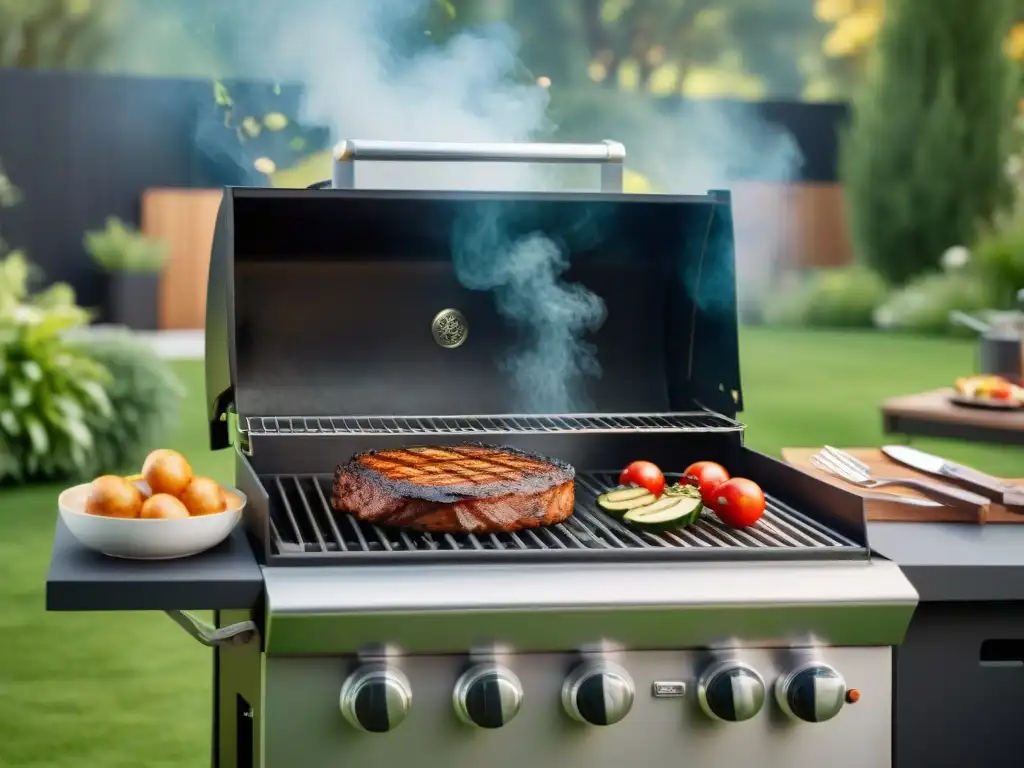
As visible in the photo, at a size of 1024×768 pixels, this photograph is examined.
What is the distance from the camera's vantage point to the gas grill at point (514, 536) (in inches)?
70.0

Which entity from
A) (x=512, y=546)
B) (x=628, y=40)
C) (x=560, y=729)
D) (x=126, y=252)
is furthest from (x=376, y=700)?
(x=628, y=40)

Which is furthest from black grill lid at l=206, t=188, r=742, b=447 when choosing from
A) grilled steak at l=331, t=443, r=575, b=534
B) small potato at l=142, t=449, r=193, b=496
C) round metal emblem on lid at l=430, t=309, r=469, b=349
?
small potato at l=142, t=449, r=193, b=496

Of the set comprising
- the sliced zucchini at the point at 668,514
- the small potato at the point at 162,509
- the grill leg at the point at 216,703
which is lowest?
the grill leg at the point at 216,703

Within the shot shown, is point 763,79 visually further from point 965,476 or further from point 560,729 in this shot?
point 560,729

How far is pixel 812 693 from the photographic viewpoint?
1.83 m

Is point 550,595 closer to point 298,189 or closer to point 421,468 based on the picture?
point 421,468

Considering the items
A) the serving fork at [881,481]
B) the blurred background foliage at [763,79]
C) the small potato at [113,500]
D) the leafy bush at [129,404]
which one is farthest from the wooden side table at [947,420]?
the leafy bush at [129,404]

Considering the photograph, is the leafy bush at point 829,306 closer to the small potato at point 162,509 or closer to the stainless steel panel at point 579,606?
the stainless steel panel at point 579,606

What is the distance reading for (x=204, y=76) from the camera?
15703mm

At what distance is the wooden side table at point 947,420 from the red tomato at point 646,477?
260cm

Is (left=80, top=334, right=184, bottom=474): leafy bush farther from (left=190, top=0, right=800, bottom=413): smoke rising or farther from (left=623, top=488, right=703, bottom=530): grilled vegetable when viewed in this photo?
(left=623, top=488, right=703, bottom=530): grilled vegetable

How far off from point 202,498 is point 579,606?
0.62m

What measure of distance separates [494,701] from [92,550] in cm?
67

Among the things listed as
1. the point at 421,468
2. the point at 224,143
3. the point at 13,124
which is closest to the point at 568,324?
the point at 421,468
